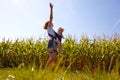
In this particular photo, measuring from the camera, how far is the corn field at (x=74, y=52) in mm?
14172

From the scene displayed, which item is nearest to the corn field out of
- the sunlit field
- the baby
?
the sunlit field

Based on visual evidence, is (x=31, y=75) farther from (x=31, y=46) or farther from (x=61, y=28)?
(x=31, y=46)

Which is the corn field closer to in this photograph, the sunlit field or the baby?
the sunlit field

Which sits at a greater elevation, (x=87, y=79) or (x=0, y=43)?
(x=0, y=43)

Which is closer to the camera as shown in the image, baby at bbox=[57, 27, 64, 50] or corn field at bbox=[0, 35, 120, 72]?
baby at bbox=[57, 27, 64, 50]

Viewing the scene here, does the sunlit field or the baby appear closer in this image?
the baby

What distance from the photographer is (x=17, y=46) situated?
1714 centimetres

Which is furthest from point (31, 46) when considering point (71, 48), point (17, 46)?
point (71, 48)

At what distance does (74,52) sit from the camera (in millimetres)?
14961

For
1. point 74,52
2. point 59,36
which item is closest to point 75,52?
point 74,52

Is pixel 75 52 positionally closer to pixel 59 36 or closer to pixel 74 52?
pixel 74 52

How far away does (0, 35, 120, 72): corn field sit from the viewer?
46.5 ft

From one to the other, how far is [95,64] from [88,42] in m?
1.23

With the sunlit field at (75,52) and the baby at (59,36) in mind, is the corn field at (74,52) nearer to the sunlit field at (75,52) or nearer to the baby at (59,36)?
the sunlit field at (75,52)
